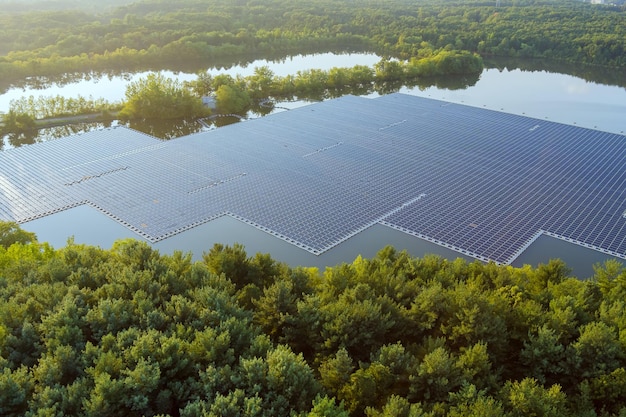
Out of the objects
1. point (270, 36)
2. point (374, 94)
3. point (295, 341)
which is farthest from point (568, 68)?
point (295, 341)

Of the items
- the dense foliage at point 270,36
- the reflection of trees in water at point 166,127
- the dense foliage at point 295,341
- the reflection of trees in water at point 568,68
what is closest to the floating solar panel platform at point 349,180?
the reflection of trees in water at point 166,127

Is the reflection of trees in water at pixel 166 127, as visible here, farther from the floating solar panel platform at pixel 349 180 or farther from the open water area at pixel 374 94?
the open water area at pixel 374 94

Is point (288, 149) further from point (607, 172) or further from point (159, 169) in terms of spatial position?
point (607, 172)

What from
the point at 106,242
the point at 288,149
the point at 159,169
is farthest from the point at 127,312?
the point at 288,149

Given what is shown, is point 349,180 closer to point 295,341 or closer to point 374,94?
point 295,341

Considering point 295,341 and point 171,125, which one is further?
point 171,125

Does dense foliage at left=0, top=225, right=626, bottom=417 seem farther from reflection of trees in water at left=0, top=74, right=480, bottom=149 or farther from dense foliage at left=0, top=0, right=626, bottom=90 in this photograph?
dense foliage at left=0, top=0, right=626, bottom=90

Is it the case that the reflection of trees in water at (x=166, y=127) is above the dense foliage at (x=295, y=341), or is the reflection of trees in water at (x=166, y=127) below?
below
